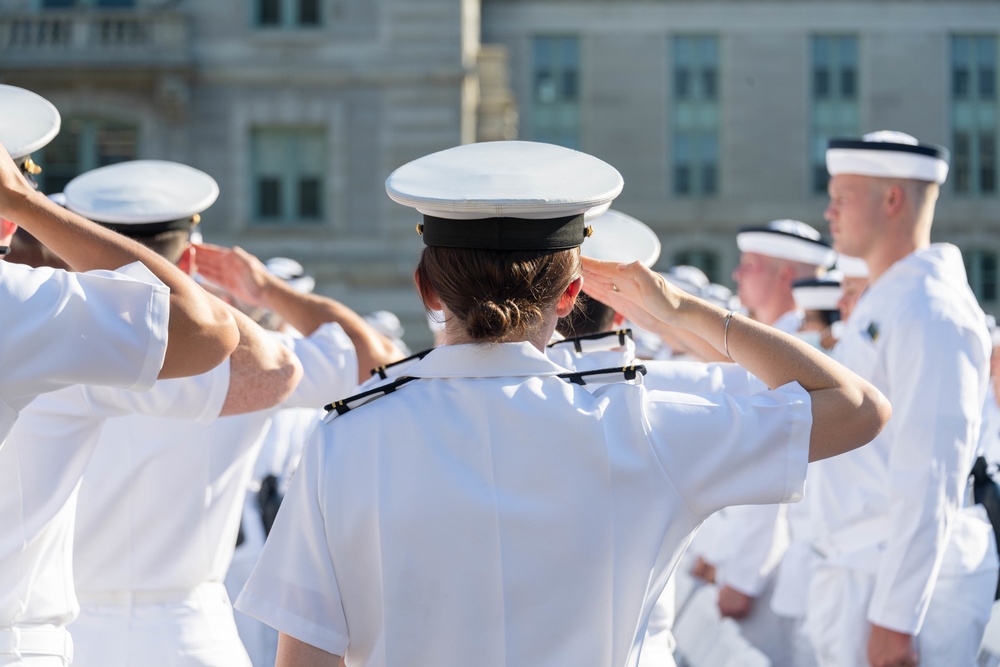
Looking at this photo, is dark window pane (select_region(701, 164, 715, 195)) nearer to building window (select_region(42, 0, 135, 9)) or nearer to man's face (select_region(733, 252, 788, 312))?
building window (select_region(42, 0, 135, 9))

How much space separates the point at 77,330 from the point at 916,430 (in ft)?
8.18

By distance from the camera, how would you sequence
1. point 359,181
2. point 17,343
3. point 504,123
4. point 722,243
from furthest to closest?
1. point 722,243
2. point 504,123
3. point 359,181
4. point 17,343

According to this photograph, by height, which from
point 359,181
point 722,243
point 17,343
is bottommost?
point 722,243

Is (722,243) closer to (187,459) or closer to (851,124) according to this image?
(851,124)

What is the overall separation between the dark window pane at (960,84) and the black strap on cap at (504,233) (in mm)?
31626

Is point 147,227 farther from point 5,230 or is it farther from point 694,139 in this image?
point 694,139

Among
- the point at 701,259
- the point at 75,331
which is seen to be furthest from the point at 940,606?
the point at 701,259

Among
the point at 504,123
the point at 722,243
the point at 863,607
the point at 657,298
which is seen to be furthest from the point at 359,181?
the point at 657,298

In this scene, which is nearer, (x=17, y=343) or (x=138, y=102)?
(x=17, y=343)

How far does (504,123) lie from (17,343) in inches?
900

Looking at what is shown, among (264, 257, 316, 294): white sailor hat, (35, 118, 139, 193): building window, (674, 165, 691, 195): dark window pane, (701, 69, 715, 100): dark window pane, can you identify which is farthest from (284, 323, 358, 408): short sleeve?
(701, 69, 715, 100): dark window pane

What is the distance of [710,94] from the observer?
30.9 meters

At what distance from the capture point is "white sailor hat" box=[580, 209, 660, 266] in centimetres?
321

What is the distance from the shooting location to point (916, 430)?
3.72 meters
